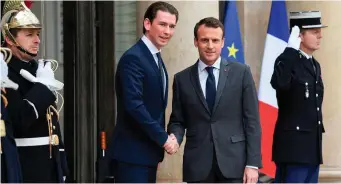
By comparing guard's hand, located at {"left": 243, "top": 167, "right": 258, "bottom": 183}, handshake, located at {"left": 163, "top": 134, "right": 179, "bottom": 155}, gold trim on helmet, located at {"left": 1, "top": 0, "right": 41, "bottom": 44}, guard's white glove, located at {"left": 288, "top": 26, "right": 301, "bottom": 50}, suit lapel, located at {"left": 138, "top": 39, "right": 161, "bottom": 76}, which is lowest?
guard's hand, located at {"left": 243, "top": 167, "right": 258, "bottom": 183}

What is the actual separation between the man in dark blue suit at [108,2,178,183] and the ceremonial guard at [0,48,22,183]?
3.34 ft

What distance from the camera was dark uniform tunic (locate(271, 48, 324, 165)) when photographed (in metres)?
8.35

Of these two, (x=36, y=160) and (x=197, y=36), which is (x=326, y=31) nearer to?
(x=197, y=36)

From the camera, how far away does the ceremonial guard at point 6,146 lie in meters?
6.22

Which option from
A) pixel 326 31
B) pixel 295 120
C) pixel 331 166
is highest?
pixel 326 31

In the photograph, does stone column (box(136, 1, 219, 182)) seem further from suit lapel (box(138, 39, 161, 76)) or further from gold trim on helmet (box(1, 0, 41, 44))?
gold trim on helmet (box(1, 0, 41, 44))

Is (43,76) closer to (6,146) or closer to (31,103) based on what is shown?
(31,103)

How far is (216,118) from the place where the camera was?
723 centimetres

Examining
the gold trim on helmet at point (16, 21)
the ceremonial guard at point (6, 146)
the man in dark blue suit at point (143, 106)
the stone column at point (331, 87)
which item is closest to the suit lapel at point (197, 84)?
the man in dark blue suit at point (143, 106)

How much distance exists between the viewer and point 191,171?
7.27 meters

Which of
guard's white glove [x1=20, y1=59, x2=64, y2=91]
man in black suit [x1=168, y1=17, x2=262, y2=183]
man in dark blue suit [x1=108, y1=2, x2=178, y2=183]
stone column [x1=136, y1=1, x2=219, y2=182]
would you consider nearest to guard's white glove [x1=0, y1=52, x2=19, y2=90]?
guard's white glove [x1=20, y1=59, x2=64, y2=91]

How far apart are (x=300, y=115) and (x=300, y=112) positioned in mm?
25

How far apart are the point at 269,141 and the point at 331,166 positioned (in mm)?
637

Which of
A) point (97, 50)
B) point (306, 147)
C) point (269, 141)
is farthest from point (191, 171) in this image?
point (97, 50)
